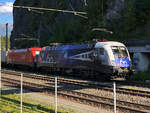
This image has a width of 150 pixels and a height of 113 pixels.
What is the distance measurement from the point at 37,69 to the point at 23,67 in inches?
215

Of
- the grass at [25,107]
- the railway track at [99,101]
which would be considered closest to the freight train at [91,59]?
the railway track at [99,101]

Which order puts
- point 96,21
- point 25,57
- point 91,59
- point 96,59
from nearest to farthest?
1. point 96,59
2. point 91,59
3. point 25,57
4. point 96,21

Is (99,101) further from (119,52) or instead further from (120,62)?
(119,52)

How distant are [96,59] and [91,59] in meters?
0.70

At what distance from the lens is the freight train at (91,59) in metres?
19.7

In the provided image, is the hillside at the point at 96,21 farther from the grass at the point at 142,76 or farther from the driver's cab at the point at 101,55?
the grass at the point at 142,76

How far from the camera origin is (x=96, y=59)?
20.7 metres

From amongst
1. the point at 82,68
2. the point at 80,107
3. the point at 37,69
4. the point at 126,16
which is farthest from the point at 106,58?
the point at 126,16

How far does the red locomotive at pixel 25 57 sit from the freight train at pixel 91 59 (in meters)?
4.22

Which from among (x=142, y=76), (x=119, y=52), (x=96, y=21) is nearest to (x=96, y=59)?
(x=119, y=52)

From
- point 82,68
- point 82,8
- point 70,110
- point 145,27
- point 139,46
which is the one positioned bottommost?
point 70,110

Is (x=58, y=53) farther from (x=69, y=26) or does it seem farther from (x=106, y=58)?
(x=69, y=26)

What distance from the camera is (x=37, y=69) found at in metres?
33.9

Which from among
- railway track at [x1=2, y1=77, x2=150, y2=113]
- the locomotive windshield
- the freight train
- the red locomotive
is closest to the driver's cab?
the freight train
